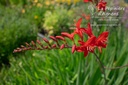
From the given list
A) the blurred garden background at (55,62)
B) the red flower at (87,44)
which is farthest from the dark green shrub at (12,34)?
the red flower at (87,44)

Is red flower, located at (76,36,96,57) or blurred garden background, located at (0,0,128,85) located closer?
red flower, located at (76,36,96,57)

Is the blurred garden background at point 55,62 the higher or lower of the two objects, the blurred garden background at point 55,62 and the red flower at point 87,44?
the lower

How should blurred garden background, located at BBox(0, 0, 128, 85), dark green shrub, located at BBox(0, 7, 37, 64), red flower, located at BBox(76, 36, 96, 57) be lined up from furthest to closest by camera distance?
dark green shrub, located at BBox(0, 7, 37, 64), blurred garden background, located at BBox(0, 0, 128, 85), red flower, located at BBox(76, 36, 96, 57)

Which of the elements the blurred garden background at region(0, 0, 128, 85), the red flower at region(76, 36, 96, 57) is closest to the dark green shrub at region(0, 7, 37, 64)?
the blurred garden background at region(0, 0, 128, 85)

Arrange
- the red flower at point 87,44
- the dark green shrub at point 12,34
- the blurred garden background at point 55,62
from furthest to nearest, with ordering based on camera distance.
Result: the dark green shrub at point 12,34
the blurred garden background at point 55,62
the red flower at point 87,44

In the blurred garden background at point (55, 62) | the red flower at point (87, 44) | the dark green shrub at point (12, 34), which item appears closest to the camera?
the red flower at point (87, 44)

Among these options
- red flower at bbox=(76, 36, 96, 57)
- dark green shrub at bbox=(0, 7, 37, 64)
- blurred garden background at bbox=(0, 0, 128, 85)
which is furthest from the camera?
dark green shrub at bbox=(0, 7, 37, 64)

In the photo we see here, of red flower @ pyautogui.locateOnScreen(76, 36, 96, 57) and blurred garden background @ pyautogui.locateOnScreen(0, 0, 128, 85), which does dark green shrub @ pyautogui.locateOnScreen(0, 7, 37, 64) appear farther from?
red flower @ pyautogui.locateOnScreen(76, 36, 96, 57)

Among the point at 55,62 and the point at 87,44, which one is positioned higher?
the point at 87,44

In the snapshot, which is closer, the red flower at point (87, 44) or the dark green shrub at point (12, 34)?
the red flower at point (87, 44)

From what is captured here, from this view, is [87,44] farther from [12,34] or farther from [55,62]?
[12,34]

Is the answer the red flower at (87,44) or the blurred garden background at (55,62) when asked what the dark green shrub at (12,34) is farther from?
the red flower at (87,44)

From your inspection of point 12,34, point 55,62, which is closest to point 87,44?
point 55,62

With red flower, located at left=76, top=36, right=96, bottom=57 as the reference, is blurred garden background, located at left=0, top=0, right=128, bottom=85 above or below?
below
